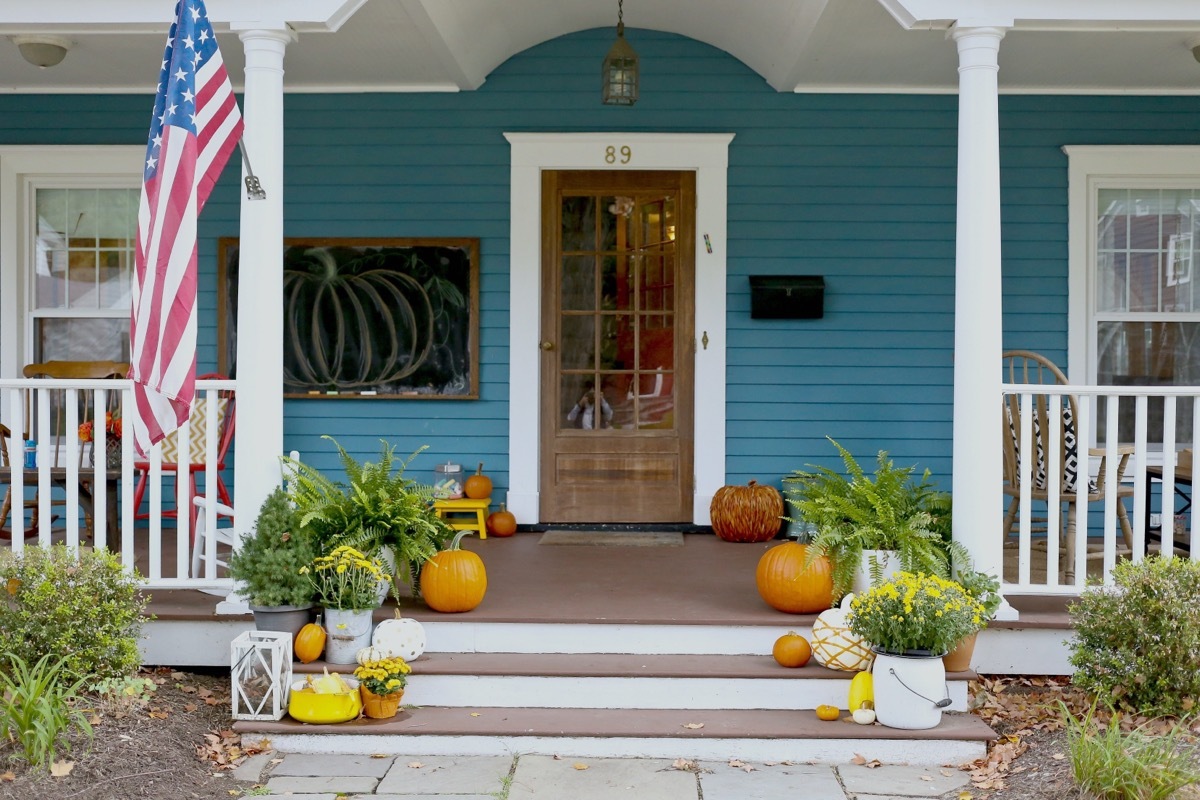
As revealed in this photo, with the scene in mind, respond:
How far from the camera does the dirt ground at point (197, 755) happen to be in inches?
135

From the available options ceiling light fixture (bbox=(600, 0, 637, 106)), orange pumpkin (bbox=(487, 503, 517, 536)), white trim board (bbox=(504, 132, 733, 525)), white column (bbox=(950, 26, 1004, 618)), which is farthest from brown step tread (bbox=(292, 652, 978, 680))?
ceiling light fixture (bbox=(600, 0, 637, 106))

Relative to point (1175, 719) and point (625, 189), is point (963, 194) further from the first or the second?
point (625, 189)

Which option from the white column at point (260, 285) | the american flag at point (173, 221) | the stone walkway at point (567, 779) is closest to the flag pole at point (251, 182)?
the white column at point (260, 285)

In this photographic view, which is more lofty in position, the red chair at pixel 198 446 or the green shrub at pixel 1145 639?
the red chair at pixel 198 446

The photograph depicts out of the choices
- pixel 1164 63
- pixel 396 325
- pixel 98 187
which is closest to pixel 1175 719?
pixel 1164 63

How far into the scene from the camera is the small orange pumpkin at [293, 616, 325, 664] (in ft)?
13.5

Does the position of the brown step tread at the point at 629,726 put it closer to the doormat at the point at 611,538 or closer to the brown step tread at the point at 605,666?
the brown step tread at the point at 605,666

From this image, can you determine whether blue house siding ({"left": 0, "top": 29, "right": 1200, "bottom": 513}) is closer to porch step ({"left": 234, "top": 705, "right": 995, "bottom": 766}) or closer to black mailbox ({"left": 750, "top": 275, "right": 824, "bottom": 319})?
black mailbox ({"left": 750, "top": 275, "right": 824, "bottom": 319})

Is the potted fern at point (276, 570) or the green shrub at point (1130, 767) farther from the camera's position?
the potted fern at point (276, 570)

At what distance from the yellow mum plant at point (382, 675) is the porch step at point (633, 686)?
0.19m

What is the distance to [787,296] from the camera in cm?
620

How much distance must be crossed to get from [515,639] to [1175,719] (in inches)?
91.6

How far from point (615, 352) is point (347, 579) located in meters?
2.64

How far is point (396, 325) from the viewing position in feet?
20.9
